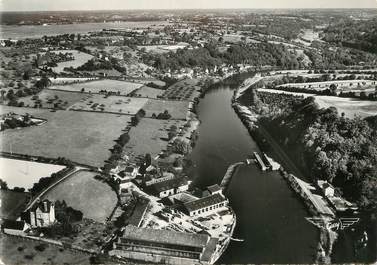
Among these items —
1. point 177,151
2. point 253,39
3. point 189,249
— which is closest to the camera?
point 189,249

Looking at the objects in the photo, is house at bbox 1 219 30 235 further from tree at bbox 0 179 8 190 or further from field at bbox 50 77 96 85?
field at bbox 50 77 96 85

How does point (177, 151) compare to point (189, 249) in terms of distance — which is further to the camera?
point (177, 151)

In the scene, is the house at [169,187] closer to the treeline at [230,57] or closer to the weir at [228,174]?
the weir at [228,174]

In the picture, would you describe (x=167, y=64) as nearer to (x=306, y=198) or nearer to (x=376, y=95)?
(x=376, y=95)

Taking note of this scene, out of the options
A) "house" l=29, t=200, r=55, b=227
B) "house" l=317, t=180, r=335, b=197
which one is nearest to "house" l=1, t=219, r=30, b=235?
"house" l=29, t=200, r=55, b=227

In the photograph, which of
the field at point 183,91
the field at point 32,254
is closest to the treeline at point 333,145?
the field at point 183,91

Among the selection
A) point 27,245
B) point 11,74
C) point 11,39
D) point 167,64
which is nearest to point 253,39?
point 167,64
